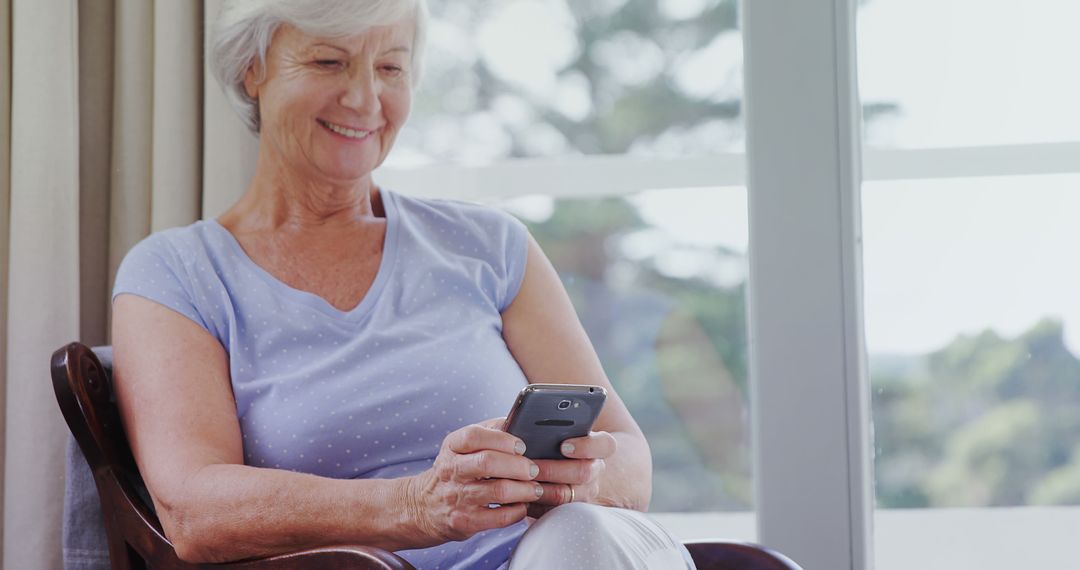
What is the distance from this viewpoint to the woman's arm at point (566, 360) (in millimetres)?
1504

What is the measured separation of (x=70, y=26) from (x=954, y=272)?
5.39 feet

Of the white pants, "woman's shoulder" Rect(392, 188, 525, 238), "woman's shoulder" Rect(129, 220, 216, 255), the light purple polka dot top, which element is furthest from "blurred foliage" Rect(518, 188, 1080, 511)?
the white pants

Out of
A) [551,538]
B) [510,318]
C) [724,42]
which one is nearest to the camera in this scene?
[551,538]

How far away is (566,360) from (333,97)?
0.55 metres

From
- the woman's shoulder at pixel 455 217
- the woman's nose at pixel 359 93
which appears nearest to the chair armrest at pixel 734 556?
the woman's shoulder at pixel 455 217

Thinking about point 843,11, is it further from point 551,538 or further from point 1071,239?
point 551,538

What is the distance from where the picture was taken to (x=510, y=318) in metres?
1.72

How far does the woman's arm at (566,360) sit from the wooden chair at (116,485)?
128 mm

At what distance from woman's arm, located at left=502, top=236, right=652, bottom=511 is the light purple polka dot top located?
0.11 feet

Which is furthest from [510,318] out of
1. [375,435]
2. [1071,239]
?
[1071,239]

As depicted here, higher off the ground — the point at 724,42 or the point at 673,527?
the point at 724,42

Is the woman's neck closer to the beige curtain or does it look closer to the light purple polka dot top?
the light purple polka dot top

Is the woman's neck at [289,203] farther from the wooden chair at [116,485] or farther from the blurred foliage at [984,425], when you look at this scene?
the blurred foliage at [984,425]

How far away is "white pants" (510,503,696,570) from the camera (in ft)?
3.84
